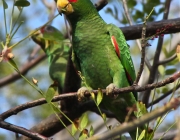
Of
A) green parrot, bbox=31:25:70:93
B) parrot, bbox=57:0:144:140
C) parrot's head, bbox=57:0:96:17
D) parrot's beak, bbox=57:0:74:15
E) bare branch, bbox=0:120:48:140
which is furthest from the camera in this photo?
green parrot, bbox=31:25:70:93

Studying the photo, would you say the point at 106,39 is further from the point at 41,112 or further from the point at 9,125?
the point at 41,112

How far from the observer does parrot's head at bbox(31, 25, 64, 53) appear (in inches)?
124

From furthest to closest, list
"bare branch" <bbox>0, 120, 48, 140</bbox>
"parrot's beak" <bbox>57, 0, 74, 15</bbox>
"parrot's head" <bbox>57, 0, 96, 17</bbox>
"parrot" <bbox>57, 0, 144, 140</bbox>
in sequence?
"parrot's head" <bbox>57, 0, 96, 17</bbox> → "parrot" <bbox>57, 0, 144, 140</bbox> → "parrot's beak" <bbox>57, 0, 74, 15</bbox> → "bare branch" <bbox>0, 120, 48, 140</bbox>

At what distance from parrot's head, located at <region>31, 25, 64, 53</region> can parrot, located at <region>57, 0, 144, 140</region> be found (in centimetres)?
29

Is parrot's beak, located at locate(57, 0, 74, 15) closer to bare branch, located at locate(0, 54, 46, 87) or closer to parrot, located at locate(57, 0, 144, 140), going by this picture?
parrot, located at locate(57, 0, 144, 140)

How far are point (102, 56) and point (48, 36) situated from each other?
0.79 metres

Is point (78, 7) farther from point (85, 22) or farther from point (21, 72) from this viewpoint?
point (21, 72)

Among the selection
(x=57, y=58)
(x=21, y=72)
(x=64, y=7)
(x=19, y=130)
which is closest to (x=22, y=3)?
(x=64, y=7)

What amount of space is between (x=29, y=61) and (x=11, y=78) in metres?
0.37

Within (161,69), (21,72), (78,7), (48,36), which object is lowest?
(161,69)

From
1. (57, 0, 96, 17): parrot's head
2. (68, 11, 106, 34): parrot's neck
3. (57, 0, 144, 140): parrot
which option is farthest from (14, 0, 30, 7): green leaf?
(68, 11, 106, 34): parrot's neck

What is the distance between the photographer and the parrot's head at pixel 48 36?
3150mm

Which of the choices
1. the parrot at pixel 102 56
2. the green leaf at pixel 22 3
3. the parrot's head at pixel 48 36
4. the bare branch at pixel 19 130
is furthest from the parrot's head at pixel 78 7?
the bare branch at pixel 19 130

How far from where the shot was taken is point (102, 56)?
2.63 metres
